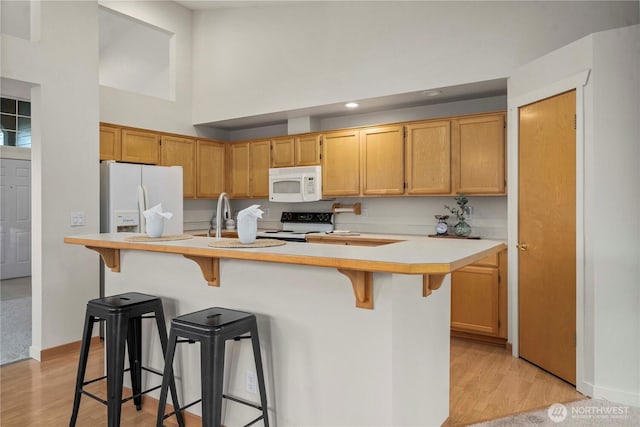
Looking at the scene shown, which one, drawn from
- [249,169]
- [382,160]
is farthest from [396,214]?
[249,169]

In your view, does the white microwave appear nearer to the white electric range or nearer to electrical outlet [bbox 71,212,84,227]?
the white electric range

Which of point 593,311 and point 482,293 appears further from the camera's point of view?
point 482,293

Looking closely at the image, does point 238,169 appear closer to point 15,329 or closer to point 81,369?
point 15,329

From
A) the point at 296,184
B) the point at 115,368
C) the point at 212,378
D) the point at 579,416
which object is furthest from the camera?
the point at 296,184

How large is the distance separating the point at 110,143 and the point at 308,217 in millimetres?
2354

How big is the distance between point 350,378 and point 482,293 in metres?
2.28

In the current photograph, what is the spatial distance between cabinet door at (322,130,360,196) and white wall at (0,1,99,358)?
7.69 feet

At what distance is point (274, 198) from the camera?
5238mm

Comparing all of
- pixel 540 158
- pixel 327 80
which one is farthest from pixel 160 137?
pixel 540 158

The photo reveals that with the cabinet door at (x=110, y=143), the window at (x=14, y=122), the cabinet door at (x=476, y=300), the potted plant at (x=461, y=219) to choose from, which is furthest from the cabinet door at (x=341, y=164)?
the window at (x=14, y=122)

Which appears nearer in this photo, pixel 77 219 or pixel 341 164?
pixel 77 219

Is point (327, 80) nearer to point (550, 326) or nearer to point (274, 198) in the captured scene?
point (274, 198)

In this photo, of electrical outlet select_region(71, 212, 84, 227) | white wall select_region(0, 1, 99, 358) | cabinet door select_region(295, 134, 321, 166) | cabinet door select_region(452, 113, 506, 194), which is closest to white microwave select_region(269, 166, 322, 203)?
cabinet door select_region(295, 134, 321, 166)

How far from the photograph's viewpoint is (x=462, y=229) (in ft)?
13.6
